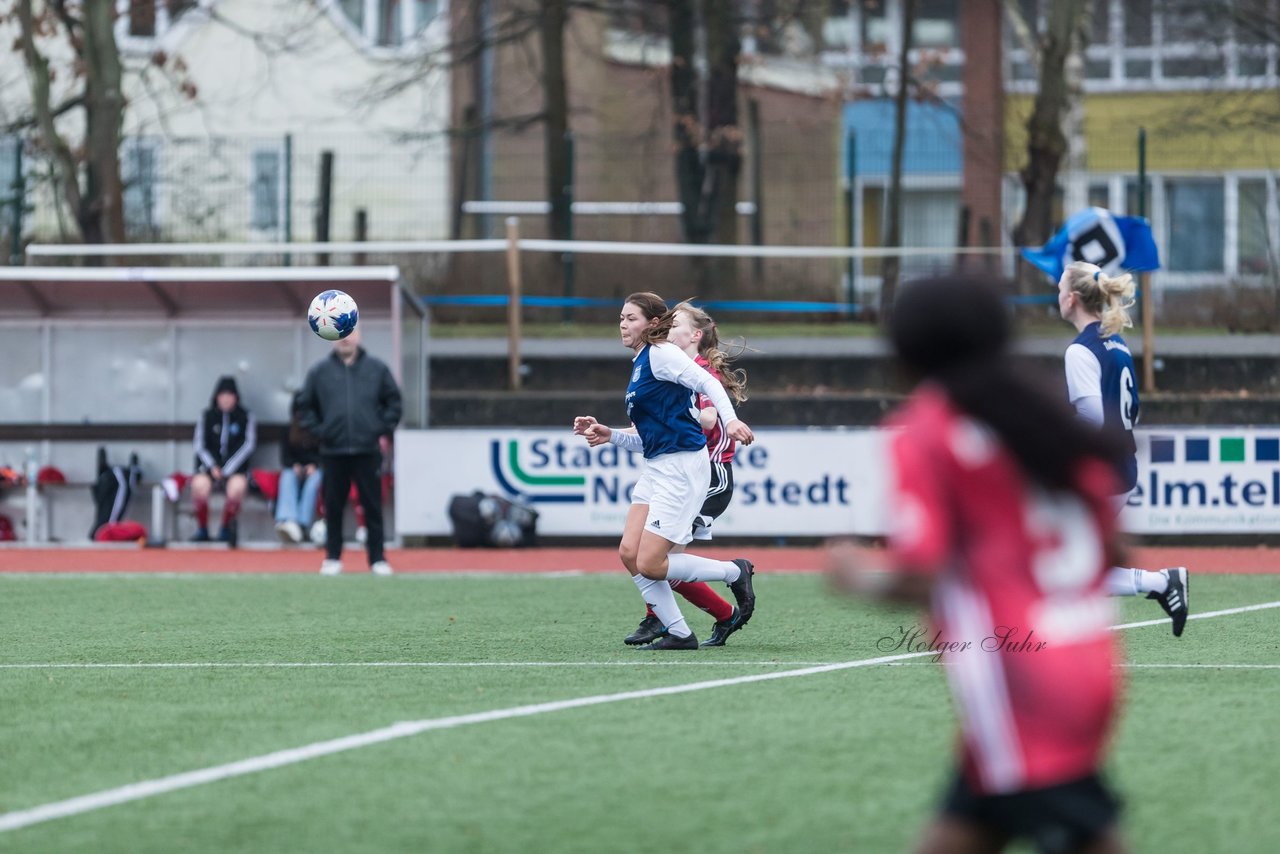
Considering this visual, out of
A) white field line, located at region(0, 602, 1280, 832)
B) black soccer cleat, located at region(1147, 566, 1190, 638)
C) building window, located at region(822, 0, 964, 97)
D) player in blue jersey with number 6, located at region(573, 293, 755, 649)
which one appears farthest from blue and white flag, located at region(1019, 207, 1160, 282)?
building window, located at region(822, 0, 964, 97)

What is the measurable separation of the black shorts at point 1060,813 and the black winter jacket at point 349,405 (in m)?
11.7

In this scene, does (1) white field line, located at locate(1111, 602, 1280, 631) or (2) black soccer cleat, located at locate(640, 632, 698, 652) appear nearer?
(2) black soccer cleat, located at locate(640, 632, 698, 652)

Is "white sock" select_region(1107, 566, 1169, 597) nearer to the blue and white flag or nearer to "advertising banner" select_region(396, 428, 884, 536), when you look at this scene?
"advertising banner" select_region(396, 428, 884, 536)

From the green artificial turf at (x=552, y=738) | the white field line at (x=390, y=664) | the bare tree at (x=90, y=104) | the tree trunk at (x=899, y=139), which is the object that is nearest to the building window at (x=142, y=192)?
the bare tree at (x=90, y=104)

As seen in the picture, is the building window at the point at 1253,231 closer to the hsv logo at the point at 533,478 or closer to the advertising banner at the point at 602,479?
the advertising banner at the point at 602,479

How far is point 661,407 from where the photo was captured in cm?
898

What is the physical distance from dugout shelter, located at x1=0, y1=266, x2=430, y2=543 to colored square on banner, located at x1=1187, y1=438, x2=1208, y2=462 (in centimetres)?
725

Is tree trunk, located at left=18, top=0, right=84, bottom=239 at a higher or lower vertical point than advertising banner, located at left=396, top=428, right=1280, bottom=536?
higher

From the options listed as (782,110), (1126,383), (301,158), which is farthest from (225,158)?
(1126,383)

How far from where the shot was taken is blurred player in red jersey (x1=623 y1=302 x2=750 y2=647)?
945cm

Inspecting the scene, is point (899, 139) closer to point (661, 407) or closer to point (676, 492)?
point (661, 407)

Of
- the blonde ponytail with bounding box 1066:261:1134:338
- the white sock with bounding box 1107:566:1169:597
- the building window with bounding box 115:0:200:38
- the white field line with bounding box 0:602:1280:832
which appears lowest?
the white field line with bounding box 0:602:1280:832

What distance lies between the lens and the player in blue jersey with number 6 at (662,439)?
8898 millimetres

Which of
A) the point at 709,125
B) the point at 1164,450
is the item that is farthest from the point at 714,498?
the point at 709,125
